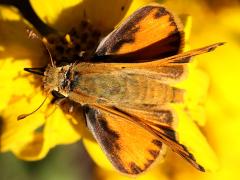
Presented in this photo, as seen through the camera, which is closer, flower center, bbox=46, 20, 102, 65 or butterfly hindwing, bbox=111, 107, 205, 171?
butterfly hindwing, bbox=111, 107, 205, 171

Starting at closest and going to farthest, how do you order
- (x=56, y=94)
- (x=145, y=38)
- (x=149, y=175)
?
(x=145, y=38) → (x=56, y=94) → (x=149, y=175)

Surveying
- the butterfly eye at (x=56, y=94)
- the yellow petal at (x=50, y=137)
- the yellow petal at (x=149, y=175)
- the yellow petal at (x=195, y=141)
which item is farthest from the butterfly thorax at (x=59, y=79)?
the yellow petal at (x=149, y=175)

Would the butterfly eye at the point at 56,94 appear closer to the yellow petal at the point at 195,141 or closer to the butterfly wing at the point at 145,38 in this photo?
the butterfly wing at the point at 145,38

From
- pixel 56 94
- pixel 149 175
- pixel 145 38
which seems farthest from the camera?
pixel 149 175

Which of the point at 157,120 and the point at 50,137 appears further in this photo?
the point at 50,137

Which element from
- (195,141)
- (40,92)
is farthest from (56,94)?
(195,141)

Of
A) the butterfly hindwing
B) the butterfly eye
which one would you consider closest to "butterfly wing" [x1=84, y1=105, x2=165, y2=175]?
the butterfly hindwing

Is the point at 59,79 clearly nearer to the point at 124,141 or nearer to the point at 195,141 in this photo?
the point at 124,141

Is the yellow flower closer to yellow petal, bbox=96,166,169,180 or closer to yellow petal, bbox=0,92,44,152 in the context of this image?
yellow petal, bbox=0,92,44,152
